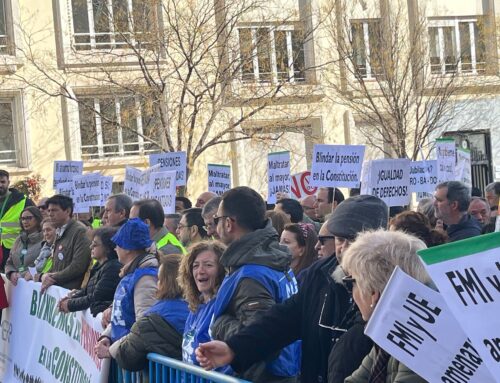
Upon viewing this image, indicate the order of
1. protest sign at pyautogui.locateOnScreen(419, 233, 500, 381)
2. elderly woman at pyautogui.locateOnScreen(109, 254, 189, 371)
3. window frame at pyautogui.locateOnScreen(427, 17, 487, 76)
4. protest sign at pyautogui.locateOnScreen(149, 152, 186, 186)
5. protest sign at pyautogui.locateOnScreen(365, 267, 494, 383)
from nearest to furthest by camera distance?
protest sign at pyautogui.locateOnScreen(419, 233, 500, 381), protest sign at pyautogui.locateOnScreen(365, 267, 494, 383), elderly woman at pyautogui.locateOnScreen(109, 254, 189, 371), protest sign at pyautogui.locateOnScreen(149, 152, 186, 186), window frame at pyautogui.locateOnScreen(427, 17, 487, 76)

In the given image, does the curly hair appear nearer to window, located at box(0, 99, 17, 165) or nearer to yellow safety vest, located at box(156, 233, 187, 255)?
yellow safety vest, located at box(156, 233, 187, 255)

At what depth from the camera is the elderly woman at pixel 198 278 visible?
600 centimetres

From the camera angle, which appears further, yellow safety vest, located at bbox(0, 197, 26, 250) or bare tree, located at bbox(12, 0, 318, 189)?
bare tree, located at bbox(12, 0, 318, 189)

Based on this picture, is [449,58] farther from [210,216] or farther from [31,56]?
[210,216]

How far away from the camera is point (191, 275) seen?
240 inches

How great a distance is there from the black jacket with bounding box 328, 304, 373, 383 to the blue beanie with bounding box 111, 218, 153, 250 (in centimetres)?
310

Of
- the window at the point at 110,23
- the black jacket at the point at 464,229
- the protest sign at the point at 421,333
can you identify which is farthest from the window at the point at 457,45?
the protest sign at the point at 421,333

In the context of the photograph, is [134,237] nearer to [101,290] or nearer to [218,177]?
[101,290]

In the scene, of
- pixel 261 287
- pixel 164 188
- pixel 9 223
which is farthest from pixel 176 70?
pixel 261 287

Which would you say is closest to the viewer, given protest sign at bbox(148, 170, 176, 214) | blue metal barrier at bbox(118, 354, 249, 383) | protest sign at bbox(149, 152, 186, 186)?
blue metal barrier at bbox(118, 354, 249, 383)

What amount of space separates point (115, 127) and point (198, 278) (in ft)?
79.6

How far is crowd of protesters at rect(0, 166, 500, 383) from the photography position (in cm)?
408

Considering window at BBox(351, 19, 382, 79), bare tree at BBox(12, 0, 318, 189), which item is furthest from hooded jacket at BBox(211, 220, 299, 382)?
window at BBox(351, 19, 382, 79)

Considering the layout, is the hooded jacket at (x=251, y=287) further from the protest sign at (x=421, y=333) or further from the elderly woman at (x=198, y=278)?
the protest sign at (x=421, y=333)
